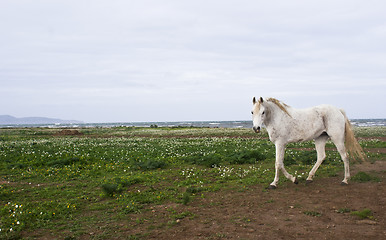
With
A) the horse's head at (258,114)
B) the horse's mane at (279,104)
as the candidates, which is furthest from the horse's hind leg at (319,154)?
the horse's head at (258,114)

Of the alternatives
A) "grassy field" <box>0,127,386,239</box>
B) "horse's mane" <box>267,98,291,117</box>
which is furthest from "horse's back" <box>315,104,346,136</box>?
"grassy field" <box>0,127,386,239</box>

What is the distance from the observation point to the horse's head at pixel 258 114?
932 cm

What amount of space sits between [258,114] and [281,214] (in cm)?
357

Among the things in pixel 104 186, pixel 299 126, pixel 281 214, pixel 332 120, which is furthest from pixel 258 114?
pixel 104 186

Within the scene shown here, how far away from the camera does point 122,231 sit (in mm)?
6691

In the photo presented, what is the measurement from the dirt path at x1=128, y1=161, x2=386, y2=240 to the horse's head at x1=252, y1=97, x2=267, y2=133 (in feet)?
8.18

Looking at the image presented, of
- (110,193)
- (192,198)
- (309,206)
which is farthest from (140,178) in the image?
(309,206)

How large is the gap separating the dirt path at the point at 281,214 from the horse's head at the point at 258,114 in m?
2.49

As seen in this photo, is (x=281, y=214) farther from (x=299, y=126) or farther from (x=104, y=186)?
(x=104, y=186)

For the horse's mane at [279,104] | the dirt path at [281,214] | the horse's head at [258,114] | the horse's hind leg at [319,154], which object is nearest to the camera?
the dirt path at [281,214]

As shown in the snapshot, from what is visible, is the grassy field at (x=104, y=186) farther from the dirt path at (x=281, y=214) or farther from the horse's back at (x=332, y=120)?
the horse's back at (x=332, y=120)

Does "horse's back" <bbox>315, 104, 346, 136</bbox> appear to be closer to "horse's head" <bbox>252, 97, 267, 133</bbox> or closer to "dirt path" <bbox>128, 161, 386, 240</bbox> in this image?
"dirt path" <bbox>128, 161, 386, 240</bbox>

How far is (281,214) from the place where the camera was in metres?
7.46

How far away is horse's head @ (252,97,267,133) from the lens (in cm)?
932
